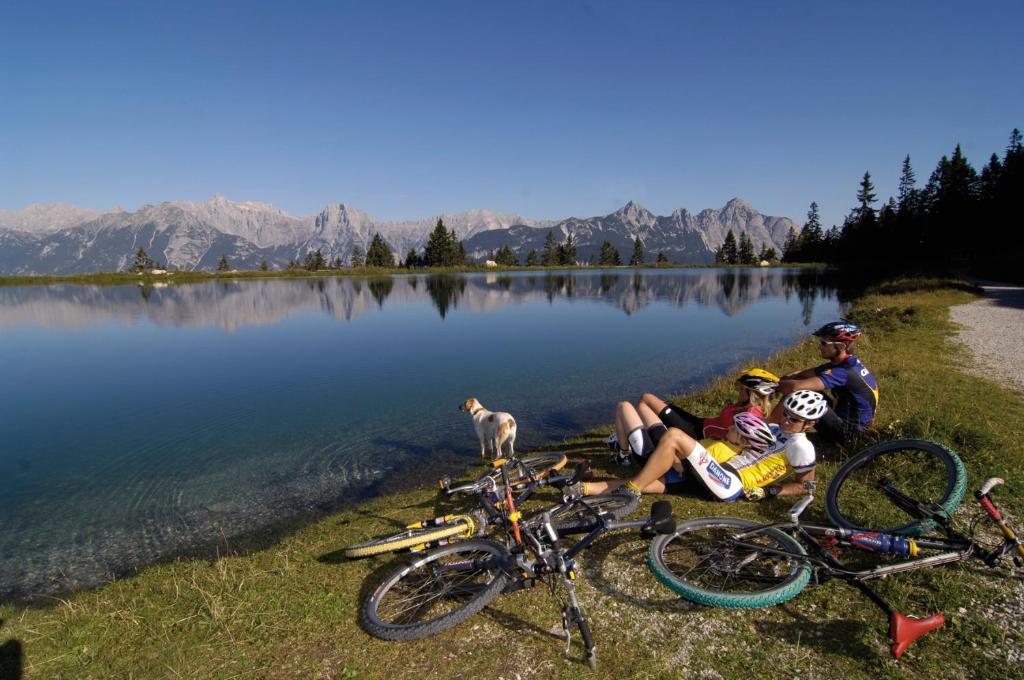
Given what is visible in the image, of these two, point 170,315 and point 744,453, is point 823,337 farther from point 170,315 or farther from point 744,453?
point 170,315

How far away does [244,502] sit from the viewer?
11453 millimetres

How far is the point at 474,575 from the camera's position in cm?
601

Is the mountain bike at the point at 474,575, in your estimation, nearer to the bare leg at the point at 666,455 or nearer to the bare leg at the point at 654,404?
the bare leg at the point at 666,455

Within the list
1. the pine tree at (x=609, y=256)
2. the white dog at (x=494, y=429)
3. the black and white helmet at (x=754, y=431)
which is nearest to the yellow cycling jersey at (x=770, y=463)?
the black and white helmet at (x=754, y=431)

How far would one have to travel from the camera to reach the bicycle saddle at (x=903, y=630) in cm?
443

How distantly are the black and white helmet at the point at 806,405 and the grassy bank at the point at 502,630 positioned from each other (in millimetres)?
2321

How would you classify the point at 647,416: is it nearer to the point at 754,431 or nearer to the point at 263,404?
the point at 754,431

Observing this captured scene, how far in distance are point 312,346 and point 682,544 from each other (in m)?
29.9

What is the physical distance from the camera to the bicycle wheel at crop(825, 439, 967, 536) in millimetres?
6350

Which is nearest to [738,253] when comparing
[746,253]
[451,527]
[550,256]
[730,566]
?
[746,253]

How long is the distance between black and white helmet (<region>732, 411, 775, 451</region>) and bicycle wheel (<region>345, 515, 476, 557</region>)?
4.64 meters

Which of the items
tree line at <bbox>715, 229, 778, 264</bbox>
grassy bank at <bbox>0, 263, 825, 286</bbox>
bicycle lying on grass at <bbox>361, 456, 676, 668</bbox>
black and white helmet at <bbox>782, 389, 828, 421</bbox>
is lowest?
bicycle lying on grass at <bbox>361, 456, 676, 668</bbox>

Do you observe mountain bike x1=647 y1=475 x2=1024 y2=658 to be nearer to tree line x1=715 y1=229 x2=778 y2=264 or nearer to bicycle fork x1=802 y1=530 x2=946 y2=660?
bicycle fork x1=802 y1=530 x2=946 y2=660

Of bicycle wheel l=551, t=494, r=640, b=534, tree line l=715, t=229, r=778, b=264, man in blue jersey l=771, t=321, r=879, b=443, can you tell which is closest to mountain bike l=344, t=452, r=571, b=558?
bicycle wheel l=551, t=494, r=640, b=534
